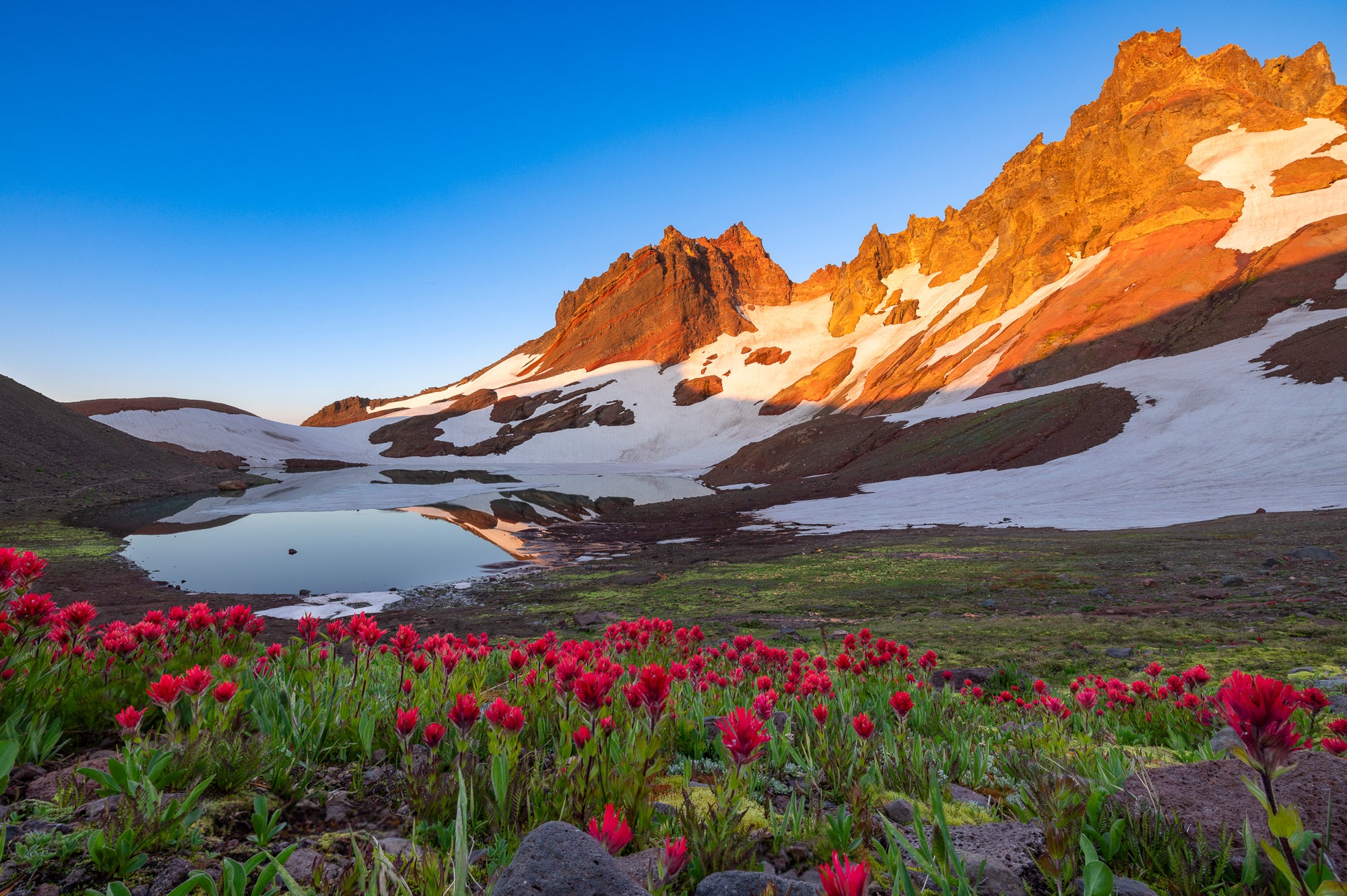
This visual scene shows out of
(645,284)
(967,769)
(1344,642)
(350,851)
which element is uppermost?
(645,284)

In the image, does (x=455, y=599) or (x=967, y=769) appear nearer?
(x=967, y=769)

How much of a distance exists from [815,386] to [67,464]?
9676 cm

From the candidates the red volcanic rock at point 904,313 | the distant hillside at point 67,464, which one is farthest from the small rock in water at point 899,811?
the red volcanic rock at point 904,313

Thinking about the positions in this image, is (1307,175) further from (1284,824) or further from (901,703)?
(1284,824)

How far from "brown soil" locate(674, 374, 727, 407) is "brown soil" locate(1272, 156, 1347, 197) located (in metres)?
85.3

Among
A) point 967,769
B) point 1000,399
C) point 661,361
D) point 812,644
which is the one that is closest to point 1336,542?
point 812,644

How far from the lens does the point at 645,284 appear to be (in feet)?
523

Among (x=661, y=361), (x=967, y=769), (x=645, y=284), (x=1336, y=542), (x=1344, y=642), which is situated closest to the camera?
(x=967, y=769)

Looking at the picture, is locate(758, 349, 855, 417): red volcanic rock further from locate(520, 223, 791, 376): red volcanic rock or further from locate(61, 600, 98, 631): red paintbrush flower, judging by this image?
locate(61, 600, 98, 631): red paintbrush flower

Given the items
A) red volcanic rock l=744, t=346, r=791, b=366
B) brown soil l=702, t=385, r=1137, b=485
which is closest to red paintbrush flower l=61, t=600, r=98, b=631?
brown soil l=702, t=385, r=1137, b=485

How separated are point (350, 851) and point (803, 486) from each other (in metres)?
47.9

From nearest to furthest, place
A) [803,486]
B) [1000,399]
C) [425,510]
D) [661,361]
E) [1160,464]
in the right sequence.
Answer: [1160,464] → [425,510] → [803,486] → [1000,399] → [661,361]

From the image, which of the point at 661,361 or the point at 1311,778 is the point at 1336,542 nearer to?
the point at 1311,778

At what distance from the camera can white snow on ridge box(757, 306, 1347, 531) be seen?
26.7 m
